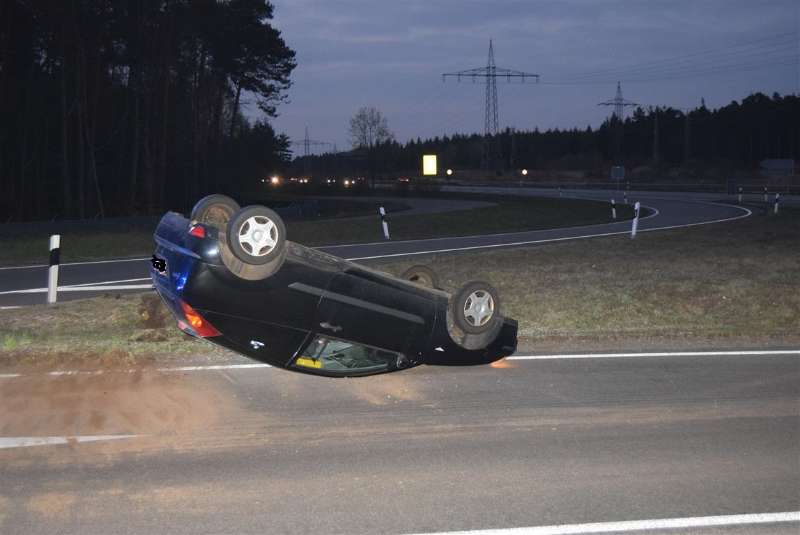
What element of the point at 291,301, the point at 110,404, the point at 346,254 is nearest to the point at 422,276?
the point at 291,301

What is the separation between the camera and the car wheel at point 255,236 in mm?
5637

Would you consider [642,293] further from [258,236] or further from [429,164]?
[429,164]

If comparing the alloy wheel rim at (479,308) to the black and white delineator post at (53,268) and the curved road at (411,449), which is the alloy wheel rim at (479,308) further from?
the black and white delineator post at (53,268)

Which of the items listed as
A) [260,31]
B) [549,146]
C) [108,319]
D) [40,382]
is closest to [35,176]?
[260,31]

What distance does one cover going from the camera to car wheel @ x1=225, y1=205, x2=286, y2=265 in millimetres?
5637

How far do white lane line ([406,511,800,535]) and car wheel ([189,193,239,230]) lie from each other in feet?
11.0

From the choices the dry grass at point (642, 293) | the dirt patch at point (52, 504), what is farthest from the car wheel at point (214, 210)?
the dry grass at point (642, 293)

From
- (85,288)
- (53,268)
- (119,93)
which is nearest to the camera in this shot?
(53,268)

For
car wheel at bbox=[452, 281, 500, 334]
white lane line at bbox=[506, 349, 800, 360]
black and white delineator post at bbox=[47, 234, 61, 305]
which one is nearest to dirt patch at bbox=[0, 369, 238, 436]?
car wheel at bbox=[452, 281, 500, 334]

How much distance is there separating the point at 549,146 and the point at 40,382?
157424 millimetres

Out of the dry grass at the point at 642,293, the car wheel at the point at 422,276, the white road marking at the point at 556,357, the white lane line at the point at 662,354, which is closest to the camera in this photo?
the white road marking at the point at 556,357

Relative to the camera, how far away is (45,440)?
223 inches

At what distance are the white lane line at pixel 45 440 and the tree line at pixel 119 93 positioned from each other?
34.6m

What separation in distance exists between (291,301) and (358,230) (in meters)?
20.6
